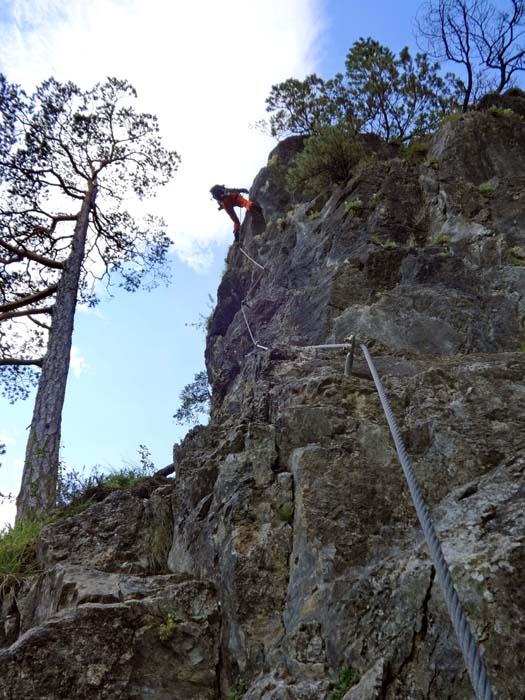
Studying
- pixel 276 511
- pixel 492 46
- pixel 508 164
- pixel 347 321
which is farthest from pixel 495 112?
pixel 276 511

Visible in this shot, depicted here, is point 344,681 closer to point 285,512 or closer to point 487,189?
point 285,512

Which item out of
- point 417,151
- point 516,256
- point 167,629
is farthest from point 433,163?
point 167,629

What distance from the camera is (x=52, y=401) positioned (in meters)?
8.08

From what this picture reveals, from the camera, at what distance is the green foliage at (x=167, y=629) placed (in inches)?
131

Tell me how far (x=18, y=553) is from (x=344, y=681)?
3.73 m

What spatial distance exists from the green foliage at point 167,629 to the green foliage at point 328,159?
7.77m

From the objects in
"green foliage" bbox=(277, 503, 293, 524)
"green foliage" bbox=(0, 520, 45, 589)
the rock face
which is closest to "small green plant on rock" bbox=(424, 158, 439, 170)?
the rock face

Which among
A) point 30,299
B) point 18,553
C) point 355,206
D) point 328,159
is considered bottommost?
point 18,553

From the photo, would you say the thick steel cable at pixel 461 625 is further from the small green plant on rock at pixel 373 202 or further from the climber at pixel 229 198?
the climber at pixel 229 198

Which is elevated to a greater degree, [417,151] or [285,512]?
[417,151]

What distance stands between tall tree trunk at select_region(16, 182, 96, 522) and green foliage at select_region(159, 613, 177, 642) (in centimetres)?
338

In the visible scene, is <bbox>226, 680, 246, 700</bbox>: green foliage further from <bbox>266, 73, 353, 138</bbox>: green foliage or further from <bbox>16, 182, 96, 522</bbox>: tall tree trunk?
<bbox>266, 73, 353, 138</bbox>: green foliage

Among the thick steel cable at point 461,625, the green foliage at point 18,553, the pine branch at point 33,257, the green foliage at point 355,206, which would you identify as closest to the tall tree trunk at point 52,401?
the pine branch at point 33,257

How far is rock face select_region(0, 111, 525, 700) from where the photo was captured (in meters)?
2.54
